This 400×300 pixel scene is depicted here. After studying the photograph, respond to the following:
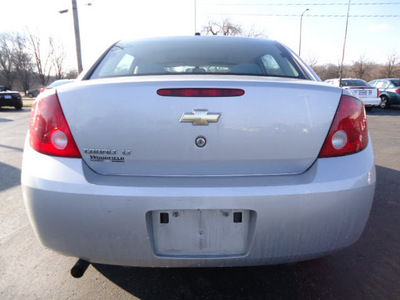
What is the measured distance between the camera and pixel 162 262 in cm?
125

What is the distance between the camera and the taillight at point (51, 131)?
1.26 meters

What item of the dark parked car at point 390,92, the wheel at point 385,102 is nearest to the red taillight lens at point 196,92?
the dark parked car at point 390,92

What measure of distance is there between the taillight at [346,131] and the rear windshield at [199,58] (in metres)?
0.44

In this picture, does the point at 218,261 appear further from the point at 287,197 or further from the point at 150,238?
the point at 287,197

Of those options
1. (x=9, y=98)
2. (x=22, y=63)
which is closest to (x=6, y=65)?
(x=22, y=63)

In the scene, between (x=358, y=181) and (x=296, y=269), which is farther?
(x=296, y=269)

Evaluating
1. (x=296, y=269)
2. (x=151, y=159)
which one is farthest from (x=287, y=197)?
(x=296, y=269)

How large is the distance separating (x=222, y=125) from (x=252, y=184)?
0.30 m

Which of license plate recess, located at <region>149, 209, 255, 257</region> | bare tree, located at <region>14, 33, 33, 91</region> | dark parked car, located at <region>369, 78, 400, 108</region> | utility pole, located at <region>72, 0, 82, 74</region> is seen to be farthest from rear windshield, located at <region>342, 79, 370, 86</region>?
bare tree, located at <region>14, 33, 33, 91</region>

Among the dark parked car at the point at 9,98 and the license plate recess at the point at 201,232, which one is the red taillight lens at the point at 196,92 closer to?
the license plate recess at the point at 201,232

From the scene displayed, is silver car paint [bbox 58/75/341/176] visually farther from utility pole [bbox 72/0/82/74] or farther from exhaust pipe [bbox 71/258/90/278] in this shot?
utility pole [bbox 72/0/82/74]

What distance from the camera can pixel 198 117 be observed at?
1206mm

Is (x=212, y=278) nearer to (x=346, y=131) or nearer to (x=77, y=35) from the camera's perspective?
(x=346, y=131)

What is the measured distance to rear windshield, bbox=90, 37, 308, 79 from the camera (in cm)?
175
